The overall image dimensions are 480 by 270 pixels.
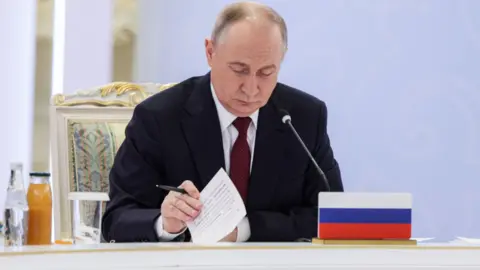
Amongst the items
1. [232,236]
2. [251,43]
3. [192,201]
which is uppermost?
[251,43]

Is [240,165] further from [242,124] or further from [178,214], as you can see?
[178,214]

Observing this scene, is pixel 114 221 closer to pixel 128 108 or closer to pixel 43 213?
pixel 43 213

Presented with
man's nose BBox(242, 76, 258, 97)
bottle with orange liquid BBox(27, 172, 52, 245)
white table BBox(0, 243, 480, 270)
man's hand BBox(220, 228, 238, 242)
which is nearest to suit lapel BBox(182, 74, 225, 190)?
man's nose BBox(242, 76, 258, 97)

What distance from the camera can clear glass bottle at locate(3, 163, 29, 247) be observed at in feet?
Result: 6.49

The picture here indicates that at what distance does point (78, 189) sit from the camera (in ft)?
9.30

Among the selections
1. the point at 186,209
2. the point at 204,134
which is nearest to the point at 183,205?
the point at 186,209

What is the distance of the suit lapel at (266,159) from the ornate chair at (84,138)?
63 cm

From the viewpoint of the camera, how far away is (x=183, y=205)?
198cm

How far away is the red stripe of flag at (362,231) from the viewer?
1.77 metres

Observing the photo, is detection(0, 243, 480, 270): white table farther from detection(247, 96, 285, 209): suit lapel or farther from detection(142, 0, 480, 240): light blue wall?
detection(142, 0, 480, 240): light blue wall

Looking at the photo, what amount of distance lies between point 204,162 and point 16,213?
1.86 feet

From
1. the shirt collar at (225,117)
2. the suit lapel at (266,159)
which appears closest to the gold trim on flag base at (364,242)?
the suit lapel at (266,159)

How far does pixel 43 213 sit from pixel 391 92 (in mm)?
2361

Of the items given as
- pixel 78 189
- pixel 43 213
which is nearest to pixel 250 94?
pixel 43 213
